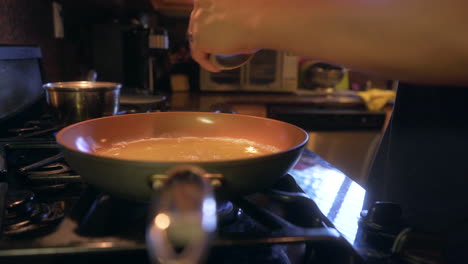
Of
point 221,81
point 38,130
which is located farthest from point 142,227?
point 221,81

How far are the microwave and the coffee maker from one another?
56 centimetres

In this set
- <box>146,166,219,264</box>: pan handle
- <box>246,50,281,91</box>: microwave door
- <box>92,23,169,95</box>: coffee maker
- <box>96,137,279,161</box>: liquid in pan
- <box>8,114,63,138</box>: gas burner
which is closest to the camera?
<box>146,166,219,264</box>: pan handle

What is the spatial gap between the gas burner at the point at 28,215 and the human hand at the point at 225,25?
1.01ft

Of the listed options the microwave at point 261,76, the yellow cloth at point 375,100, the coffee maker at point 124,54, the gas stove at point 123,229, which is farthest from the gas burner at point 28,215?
the yellow cloth at point 375,100

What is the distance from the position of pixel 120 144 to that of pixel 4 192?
19 centimetres

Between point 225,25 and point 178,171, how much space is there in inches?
10.4

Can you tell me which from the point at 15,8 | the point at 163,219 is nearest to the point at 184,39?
the point at 15,8

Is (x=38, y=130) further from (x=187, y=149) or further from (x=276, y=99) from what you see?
(x=276, y=99)

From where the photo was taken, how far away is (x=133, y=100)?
1.40 meters

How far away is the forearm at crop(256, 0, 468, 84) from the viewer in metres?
0.35

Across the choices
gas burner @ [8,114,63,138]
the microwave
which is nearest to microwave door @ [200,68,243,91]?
the microwave

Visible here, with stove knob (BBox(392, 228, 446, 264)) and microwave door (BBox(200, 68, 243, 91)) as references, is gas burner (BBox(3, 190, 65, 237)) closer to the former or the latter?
stove knob (BBox(392, 228, 446, 264))

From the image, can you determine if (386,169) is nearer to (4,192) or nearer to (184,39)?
(4,192)

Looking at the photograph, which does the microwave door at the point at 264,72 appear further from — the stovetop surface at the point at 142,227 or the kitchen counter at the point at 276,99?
the stovetop surface at the point at 142,227
